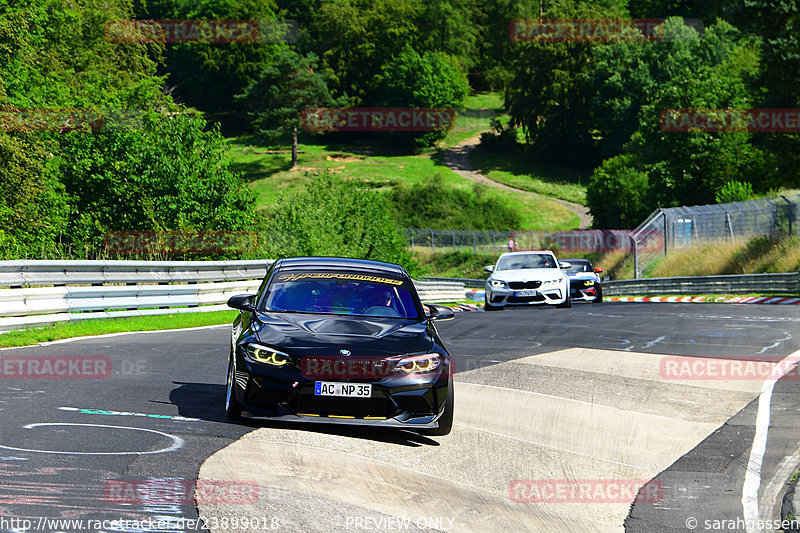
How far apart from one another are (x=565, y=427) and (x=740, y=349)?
679cm

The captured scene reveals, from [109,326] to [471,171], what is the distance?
92537mm

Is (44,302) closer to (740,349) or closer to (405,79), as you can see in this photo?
(740,349)

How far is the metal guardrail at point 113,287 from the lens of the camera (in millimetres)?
14336

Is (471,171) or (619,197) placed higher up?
(619,197)

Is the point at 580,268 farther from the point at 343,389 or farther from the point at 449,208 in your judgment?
the point at 449,208

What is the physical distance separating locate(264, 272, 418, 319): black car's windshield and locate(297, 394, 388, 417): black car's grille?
129cm

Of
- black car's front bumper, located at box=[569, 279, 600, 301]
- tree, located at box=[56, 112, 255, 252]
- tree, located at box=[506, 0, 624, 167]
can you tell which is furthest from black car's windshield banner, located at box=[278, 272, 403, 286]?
tree, located at box=[506, 0, 624, 167]

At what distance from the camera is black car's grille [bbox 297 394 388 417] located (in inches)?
281

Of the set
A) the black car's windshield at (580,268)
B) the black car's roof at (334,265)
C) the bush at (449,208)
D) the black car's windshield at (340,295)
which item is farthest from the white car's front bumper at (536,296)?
the bush at (449,208)

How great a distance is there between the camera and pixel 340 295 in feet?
28.1

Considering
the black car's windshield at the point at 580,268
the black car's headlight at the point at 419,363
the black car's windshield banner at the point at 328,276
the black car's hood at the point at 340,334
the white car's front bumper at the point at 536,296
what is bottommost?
the black car's windshield at the point at 580,268

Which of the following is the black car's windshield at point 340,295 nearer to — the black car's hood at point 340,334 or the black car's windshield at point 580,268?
the black car's hood at point 340,334

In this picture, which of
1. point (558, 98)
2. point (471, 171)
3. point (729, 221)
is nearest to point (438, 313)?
point (729, 221)

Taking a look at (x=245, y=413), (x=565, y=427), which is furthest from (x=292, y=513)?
(x=565, y=427)
